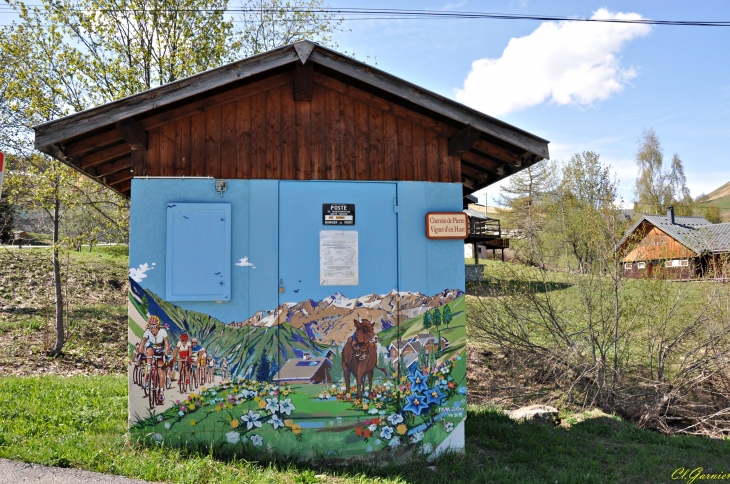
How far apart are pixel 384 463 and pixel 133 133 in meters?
4.33

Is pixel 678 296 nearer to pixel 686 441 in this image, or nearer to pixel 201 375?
pixel 686 441

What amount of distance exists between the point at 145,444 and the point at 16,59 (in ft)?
35.7

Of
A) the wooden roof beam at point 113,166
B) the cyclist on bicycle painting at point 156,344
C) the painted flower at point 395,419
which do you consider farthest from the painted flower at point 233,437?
the wooden roof beam at point 113,166

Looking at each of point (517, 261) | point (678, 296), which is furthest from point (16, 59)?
point (678, 296)

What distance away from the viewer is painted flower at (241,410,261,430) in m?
5.05

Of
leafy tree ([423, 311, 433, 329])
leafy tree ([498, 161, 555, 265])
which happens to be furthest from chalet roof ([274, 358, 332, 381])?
leafy tree ([498, 161, 555, 265])

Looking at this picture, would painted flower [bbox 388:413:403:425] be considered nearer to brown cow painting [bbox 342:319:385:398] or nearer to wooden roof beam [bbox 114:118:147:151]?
brown cow painting [bbox 342:319:385:398]

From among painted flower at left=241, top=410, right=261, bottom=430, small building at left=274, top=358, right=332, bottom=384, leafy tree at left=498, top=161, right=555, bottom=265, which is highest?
leafy tree at left=498, top=161, right=555, bottom=265

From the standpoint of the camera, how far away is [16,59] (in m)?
11.4

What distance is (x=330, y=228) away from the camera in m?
5.29

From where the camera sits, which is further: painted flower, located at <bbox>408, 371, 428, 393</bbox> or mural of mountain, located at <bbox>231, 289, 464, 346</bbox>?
painted flower, located at <bbox>408, 371, 428, 393</bbox>

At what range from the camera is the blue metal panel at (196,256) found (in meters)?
5.03

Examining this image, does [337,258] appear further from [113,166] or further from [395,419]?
[113,166]

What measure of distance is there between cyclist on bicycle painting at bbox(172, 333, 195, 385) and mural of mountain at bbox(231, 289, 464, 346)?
0.49 m
